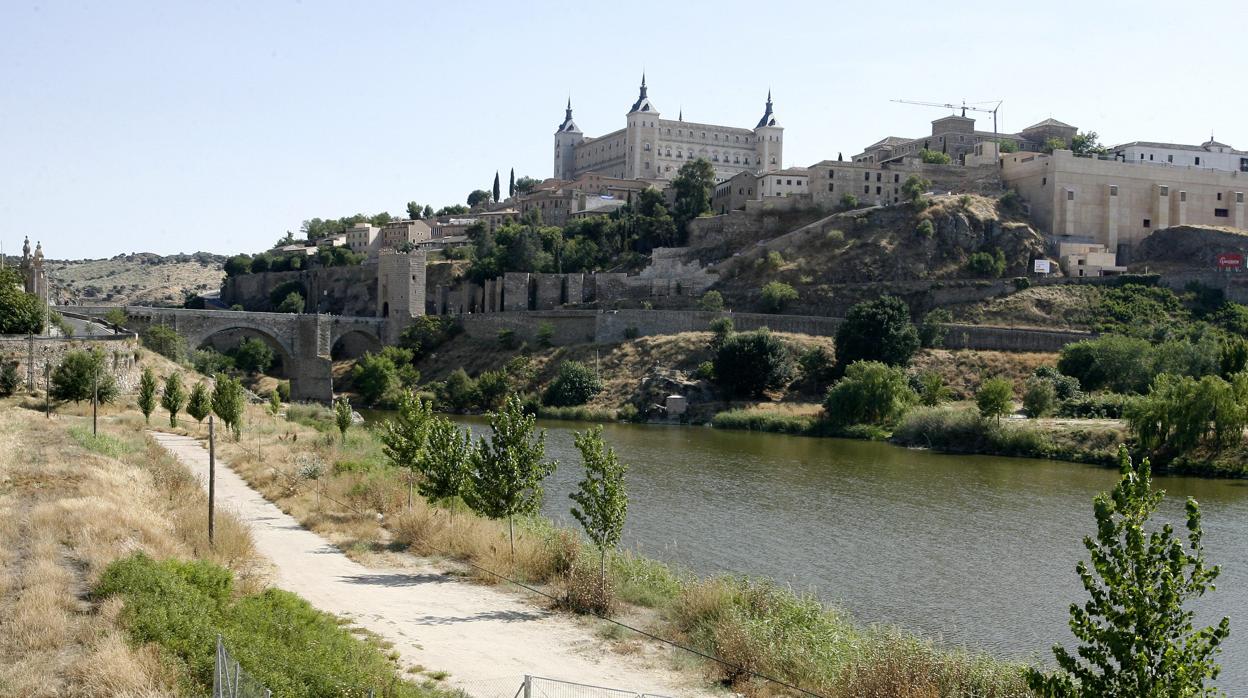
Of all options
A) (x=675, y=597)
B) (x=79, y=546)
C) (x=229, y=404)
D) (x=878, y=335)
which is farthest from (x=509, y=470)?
(x=878, y=335)

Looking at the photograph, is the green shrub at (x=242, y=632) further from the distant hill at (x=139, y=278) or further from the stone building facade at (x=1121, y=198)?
the distant hill at (x=139, y=278)

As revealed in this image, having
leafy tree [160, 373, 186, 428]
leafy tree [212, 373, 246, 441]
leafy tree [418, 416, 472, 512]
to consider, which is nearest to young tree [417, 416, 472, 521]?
leafy tree [418, 416, 472, 512]

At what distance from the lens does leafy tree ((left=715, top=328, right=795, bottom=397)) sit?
184 feet

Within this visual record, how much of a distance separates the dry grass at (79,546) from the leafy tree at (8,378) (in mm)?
12647

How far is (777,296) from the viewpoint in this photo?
66.0 metres

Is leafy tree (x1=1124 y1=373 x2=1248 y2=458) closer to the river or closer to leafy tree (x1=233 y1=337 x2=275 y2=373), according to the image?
the river

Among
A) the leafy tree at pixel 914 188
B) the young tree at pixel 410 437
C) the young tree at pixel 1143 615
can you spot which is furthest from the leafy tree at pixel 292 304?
the young tree at pixel 1143 615

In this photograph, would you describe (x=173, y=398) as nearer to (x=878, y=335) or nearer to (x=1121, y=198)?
(x=878, y=335)

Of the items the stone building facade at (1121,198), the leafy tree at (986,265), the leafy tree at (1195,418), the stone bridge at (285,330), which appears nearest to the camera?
the leafy tree at (1195,418)

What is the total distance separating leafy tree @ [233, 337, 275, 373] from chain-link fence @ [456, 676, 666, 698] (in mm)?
64908

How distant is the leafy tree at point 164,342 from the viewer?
193ft

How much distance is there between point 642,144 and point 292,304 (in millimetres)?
36613

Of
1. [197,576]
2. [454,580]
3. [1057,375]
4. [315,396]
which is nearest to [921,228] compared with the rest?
[1057,375]

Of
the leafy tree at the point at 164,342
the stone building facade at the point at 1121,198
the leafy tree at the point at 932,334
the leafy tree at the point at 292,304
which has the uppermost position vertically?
the stone building facade at the point at 1121,198
